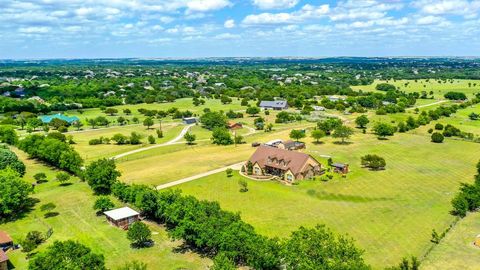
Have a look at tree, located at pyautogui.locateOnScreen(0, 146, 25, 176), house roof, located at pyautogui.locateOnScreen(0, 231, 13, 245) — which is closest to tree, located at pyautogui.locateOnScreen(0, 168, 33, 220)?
house roof, located at pyautogui.locateOnScreen(0, 231, 13, 245)

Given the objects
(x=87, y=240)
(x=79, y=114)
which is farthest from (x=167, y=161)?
(x=79, y=114)

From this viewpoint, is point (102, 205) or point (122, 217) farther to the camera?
point (102, 205)

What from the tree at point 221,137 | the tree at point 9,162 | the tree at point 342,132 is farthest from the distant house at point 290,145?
Answer: the tree at point 9,162

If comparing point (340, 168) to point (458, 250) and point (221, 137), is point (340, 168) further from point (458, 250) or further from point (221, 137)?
point (221, 137)

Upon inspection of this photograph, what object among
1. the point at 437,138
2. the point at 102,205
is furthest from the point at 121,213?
the point at 437,138

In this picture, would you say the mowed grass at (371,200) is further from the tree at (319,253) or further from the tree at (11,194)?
the tree at (11,194)

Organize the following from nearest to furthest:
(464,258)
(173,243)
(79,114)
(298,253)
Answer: (298,253) < (464,258) < (173,243) < (79,114)

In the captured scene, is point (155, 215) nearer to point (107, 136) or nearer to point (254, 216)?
point (254, 216)
